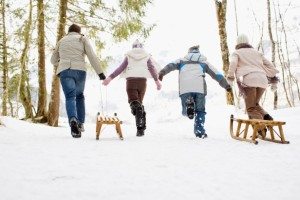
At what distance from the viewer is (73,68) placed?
269 inches

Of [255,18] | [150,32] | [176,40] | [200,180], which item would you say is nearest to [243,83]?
[200,180]

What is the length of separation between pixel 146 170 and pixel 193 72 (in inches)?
138

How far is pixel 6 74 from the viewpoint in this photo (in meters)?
20.6

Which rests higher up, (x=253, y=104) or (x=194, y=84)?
(x=194, y=84)

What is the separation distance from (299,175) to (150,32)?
883 cm

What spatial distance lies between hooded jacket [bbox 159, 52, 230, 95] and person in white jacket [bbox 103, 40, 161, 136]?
368 millimetres

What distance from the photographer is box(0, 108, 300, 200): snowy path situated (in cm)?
311

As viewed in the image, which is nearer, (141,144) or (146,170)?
(146,170)

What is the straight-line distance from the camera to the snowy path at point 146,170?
311cm

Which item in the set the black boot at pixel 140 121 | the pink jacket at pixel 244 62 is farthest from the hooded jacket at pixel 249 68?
the black boot at pixel 140 121

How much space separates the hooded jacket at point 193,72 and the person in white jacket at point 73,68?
146 centimetres

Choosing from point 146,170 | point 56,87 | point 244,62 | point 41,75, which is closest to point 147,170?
point 146,170

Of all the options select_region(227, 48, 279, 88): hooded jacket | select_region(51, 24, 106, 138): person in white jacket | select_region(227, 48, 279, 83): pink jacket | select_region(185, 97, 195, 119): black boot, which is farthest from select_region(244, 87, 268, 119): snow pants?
select_region(51, 24, 106, 138): person in white jacket

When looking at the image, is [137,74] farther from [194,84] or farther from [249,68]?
[249,68]
